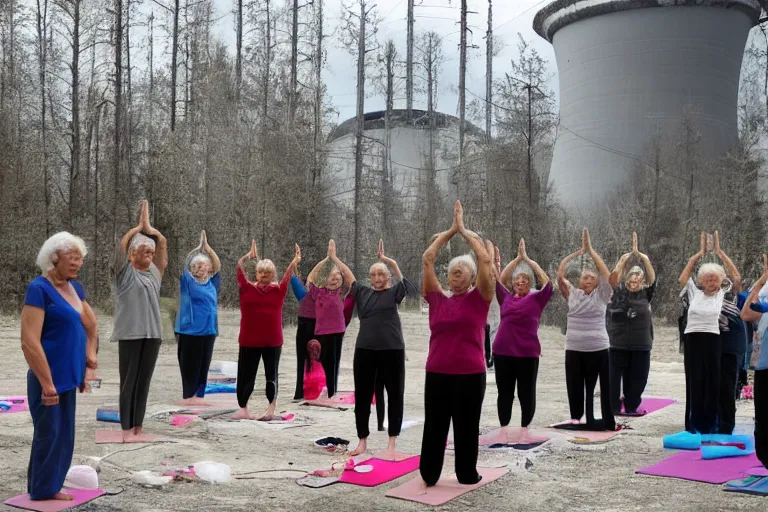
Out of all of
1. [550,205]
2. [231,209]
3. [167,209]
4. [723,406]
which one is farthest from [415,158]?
[723,406]

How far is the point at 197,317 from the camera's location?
29.6 ft

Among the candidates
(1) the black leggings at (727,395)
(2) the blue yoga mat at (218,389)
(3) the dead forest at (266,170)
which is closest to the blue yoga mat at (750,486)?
(1) the black leggings at (727,395)

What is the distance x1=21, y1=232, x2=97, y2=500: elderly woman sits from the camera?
4.78 metres

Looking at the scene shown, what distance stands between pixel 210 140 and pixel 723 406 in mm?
19753

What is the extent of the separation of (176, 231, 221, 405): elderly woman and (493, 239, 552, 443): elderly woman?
11.0ft

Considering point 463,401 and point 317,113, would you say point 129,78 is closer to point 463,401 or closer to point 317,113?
point 317,113

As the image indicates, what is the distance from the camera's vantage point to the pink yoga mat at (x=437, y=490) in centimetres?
544

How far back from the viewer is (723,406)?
7809mm

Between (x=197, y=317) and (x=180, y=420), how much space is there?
1.34m

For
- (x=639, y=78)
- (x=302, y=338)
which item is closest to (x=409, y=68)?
(x=639, y=78)

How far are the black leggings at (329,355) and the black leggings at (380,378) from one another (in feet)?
11.6

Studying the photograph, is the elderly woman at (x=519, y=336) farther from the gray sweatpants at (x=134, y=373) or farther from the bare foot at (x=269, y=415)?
the gray sweatpants at (x=134, y=373)

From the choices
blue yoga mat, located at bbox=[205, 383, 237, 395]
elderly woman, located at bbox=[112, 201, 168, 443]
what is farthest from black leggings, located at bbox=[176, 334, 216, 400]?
elderly woman, located at bbox=[112, 201, 168, 443]

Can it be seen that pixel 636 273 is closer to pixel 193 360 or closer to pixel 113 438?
pixel 193 360
